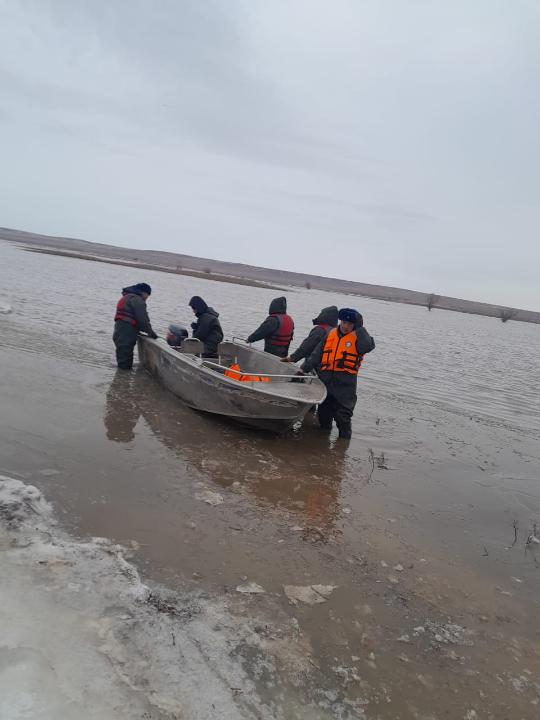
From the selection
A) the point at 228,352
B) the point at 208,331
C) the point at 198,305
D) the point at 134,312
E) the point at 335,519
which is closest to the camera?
the point at 335,519

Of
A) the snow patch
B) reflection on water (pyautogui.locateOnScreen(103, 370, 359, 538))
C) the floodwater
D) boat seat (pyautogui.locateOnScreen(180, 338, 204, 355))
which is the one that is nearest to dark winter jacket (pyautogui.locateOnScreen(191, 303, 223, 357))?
boat seat (pyautogui.locateOnScreen(180, 338, 204, 355))

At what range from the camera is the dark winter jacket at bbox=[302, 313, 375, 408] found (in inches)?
271

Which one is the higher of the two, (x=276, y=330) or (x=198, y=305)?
(x=198, y=305)

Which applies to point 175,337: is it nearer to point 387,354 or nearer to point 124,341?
point 124,341

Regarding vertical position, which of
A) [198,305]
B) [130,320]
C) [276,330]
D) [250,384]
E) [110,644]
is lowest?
[110,644]

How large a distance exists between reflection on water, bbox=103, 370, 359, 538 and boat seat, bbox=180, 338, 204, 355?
87cm

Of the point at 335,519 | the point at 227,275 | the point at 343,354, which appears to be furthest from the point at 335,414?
the point at 227,275

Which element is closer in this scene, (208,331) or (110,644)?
(110,644)

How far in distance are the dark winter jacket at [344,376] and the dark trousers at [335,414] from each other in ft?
0.38

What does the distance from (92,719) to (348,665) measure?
1.49 meters

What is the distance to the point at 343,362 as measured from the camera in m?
7.02

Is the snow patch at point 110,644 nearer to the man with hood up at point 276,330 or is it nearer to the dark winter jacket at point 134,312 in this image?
the man with hood up at point 276,330

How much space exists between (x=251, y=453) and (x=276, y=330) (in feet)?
10.4

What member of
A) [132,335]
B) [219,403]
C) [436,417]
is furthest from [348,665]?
[132,335]
